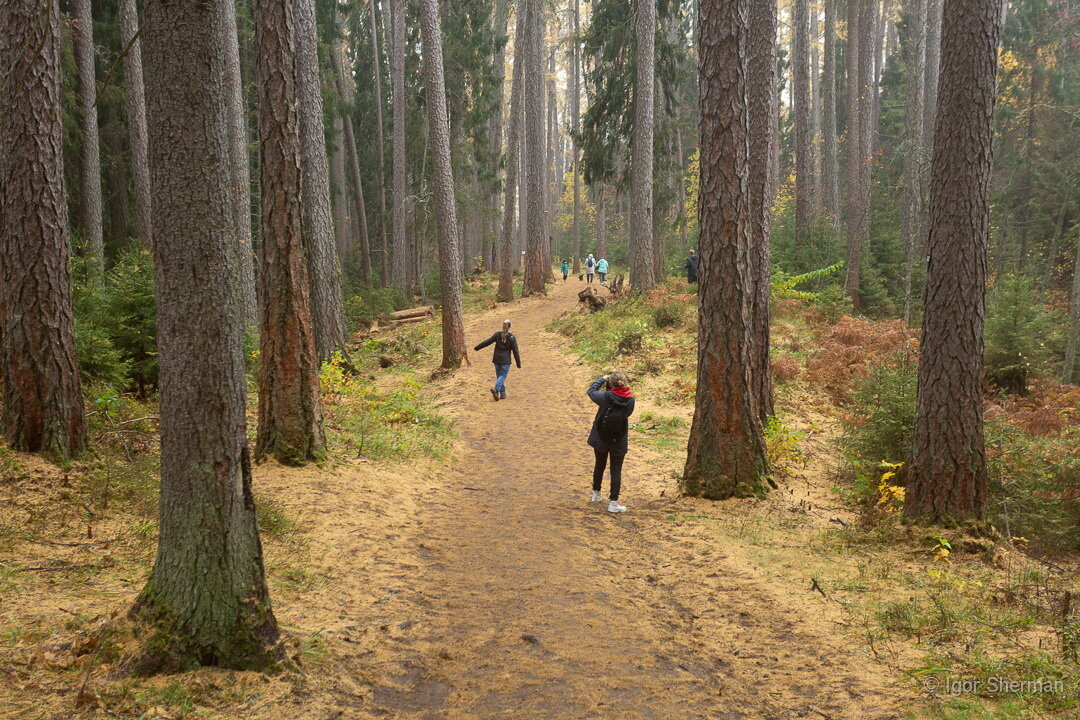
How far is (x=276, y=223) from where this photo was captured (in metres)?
7.81

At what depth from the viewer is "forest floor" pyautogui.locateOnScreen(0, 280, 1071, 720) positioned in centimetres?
390

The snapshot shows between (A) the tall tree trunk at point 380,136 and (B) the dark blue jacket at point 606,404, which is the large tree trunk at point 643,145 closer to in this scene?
(A) the tall tree trunk at point 380,136

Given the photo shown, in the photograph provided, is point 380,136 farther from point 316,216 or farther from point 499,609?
point 499,609

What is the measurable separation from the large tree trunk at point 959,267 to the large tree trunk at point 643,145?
13.8m

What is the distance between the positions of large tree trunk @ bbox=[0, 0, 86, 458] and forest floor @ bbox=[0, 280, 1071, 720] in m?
0.64

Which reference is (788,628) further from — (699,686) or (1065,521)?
(1065,521)

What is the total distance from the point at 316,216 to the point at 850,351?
11.8 meters

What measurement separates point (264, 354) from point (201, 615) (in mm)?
4578

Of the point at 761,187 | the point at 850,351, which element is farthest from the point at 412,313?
the point at 761,187

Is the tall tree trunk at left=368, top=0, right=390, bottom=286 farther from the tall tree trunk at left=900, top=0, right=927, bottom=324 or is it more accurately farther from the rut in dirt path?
the rut in dirt path

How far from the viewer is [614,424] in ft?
26.3

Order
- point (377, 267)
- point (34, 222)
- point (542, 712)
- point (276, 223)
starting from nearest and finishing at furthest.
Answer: point (542, 712)
point (34, 222)
point (276, 223)
point (377, 267)

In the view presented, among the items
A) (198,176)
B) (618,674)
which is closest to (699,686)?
(618,674)

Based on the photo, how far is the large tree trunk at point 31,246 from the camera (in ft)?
20.1
